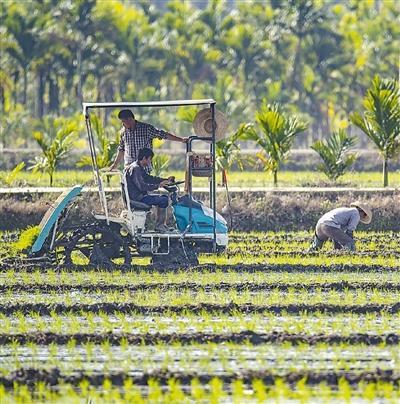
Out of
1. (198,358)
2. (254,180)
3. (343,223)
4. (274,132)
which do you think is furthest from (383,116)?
(198,358)

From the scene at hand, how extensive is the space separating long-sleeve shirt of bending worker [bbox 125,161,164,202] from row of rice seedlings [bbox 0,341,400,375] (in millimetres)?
4187

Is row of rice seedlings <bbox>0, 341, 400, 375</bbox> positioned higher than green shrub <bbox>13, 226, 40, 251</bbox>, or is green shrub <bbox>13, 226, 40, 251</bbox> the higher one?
green shrub <bbox>13, 226, 40, 251</bbox>

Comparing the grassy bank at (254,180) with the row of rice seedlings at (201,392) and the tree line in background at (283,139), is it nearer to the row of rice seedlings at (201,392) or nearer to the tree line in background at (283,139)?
the tree line in background at (283,139)

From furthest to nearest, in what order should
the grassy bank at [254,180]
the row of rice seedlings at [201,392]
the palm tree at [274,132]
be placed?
the grassy bank at [254,180], the palm tree at [274,132], the row of rice seedlings at [201,392]

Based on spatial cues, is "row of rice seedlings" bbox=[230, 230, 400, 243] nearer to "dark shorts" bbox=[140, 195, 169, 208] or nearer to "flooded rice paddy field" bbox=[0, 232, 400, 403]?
"flooded rice paddy field" bbox=[0, 232, 400, 403]

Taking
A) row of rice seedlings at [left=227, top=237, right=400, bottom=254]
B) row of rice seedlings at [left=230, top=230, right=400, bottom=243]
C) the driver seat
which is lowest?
row of rice seedlings at [left=230, top=230, right=400, bottom=243]

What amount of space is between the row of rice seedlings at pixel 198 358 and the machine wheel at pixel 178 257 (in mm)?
4428

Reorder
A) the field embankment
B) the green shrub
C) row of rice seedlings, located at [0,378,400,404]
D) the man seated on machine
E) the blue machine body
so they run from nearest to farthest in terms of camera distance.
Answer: row of rice seedlings, located at [0,378,400,404] → the man seated on machine → the blue machine body → the green shrub → the field embankment

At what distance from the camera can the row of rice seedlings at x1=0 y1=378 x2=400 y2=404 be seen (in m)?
7.79

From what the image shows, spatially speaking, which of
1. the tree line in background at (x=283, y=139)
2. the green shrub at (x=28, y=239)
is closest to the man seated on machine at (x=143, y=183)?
the green shrub at (x=28, y=239)

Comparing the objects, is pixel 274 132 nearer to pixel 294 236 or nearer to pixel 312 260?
pixel 294 236

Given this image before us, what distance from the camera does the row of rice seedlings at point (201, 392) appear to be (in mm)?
7793

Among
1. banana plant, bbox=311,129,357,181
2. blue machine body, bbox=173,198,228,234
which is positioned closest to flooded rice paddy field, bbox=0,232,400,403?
blue machine body, bbox=173,198,228,234

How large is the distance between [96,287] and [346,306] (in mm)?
2475
